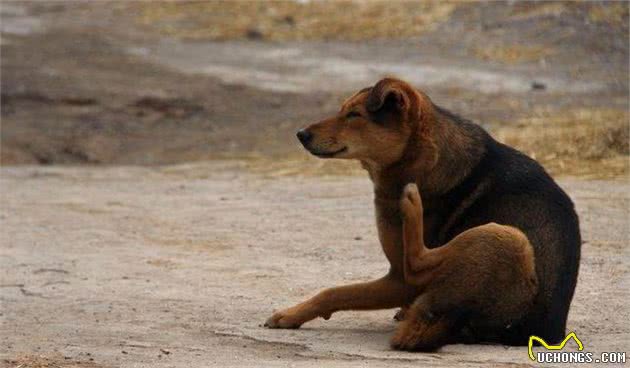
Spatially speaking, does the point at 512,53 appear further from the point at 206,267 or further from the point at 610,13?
the point at 206,267

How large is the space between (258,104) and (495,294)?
11.8 meters

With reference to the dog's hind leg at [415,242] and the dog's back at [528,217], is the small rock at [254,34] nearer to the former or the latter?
the dog's back at [528,217]

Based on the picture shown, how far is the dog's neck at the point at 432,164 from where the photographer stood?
814cm

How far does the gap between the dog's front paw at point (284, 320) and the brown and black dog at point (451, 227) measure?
148 millimetres

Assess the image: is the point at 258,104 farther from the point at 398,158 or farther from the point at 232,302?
the point at 398,158

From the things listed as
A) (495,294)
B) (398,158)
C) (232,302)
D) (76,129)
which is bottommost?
(76,129)

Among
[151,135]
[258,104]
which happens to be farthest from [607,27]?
[151,135]

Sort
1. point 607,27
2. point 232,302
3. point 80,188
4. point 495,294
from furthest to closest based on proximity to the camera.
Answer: point 607,27
point 80,188
point 232,302
point 495,294

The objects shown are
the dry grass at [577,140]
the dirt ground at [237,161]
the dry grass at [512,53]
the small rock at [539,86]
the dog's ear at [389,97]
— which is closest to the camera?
the dog's ear at [389,97]

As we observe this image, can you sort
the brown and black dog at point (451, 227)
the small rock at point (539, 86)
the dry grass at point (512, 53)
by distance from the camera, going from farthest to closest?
the dry grass at point (512, 53) < the small rock at point (539, 86) < the brown and black dog at point (451, 227)

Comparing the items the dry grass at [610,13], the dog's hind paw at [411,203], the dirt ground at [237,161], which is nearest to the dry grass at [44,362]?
the dirt ground at [237,161]

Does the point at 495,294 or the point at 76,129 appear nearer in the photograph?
the point at 495,294

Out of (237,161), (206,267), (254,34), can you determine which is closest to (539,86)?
(237,161)

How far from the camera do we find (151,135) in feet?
60.3
